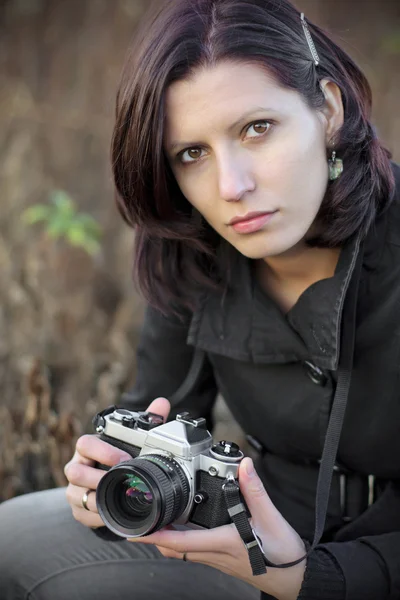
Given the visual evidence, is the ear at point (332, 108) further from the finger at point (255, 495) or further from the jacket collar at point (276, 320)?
the finger at point (255, 495)

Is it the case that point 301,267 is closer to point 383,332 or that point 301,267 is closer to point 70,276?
point 383,332

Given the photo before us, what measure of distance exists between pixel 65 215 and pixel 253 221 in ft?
6.41

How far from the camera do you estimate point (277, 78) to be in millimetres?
1275

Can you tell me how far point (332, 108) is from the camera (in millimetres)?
1384

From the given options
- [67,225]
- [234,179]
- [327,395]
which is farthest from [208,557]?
[67,225]

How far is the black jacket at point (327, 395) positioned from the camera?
1313mm

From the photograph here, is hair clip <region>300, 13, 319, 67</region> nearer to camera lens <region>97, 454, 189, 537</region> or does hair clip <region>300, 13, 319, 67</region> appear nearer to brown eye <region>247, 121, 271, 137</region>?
brown eye <region>247, 121, 271, 137</region>

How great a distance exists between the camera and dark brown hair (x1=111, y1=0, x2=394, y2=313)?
1.28 metres

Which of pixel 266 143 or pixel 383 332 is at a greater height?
pixel 266 143

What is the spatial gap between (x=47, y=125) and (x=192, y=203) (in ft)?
8.64

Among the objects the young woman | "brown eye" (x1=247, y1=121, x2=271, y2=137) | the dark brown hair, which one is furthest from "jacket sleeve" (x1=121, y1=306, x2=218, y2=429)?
"brown eye" (x1=247, y1=121, x2=271, y2=137)

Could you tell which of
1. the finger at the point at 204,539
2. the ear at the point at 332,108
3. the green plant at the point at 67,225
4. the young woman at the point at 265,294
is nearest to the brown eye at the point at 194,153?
the young woman at the point at 265,294

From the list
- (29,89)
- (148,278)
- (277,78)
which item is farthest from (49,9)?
(277,78)

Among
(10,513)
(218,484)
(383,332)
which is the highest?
(383,332)
